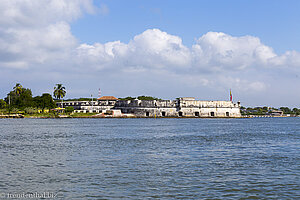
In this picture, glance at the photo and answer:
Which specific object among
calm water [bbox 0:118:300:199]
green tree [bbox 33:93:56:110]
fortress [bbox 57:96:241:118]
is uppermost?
green tree [bbox 33:93:56:110]

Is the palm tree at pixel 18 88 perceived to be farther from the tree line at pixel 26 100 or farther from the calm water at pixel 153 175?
the calm water at pixel 153 175

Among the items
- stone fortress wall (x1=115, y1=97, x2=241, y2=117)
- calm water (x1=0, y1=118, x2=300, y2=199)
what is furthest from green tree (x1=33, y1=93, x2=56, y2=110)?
calm water (x1=0, y1=118, x2=300, y2=199)

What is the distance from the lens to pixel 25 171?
54.1ft

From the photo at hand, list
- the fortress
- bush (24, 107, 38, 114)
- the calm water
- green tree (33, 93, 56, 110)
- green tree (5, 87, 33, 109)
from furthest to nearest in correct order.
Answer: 1. the fortress
2. green tree (33, 93, 56, 110)
3. green tree (5, 87, 33, 109)
4. bush (24, 107, 38, 114)
5. the calm water

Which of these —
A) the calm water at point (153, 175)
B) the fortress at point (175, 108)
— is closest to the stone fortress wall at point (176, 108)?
the fortress at point (175, 108)

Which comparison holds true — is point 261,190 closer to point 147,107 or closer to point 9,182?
point 9,182

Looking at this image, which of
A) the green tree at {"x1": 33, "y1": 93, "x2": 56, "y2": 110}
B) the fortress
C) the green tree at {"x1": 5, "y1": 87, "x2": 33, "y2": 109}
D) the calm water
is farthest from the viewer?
the fortress

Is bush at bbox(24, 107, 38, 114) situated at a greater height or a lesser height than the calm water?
greater

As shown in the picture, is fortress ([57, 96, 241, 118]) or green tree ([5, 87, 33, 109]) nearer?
green tree ([5, 87, 33, 109])

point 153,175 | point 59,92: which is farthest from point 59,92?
point 153,175

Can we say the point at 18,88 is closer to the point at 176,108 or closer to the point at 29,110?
the point at 29,110

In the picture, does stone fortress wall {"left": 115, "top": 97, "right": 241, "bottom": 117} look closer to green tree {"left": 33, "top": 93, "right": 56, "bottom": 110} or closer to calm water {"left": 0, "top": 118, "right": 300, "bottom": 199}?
green tree {"left": 33, "top": 93, "right": 56, "bottom": 110}

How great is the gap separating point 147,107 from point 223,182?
413ft

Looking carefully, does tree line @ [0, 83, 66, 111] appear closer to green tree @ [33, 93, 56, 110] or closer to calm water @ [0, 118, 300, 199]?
green tree @ [33, 93, 56, 110]
